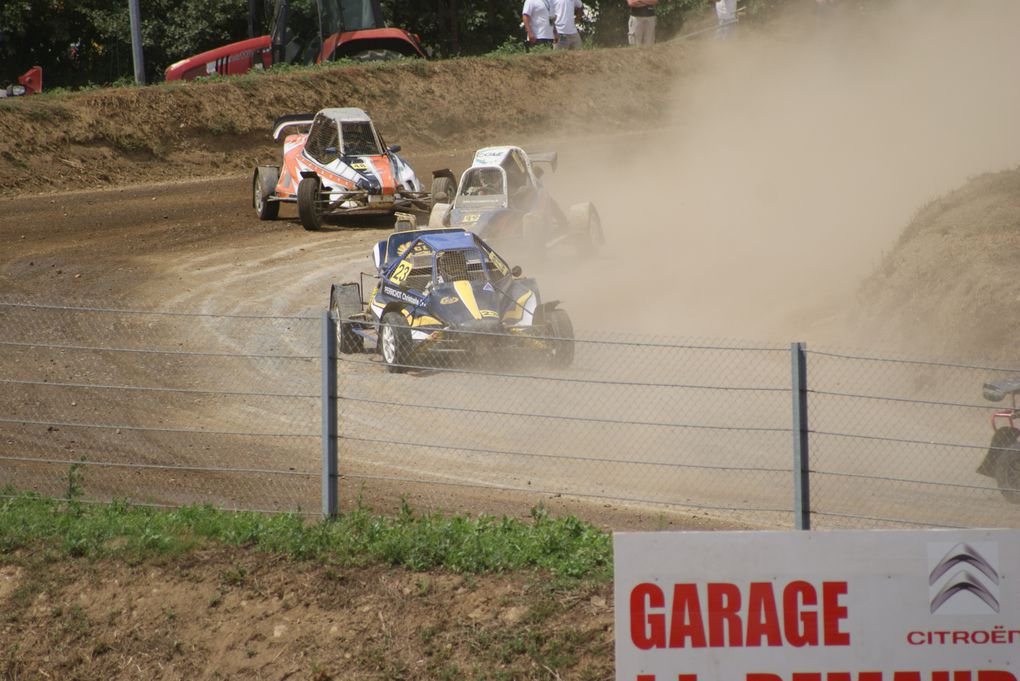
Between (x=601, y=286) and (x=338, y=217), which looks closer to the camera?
(x=601, y=286)

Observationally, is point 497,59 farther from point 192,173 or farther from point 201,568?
point 201,568

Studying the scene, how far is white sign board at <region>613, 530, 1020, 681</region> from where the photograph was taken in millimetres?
5629

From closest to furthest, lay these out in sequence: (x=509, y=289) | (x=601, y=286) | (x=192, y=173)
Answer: (x=509, y=289), (x=601, y=286), (x=192, y=173)

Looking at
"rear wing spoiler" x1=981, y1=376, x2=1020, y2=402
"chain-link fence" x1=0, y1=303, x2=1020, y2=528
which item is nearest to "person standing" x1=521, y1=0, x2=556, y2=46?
"chain-link fence" x1=0, y1=303, x2=1020, y2=528

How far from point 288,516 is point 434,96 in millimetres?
19769

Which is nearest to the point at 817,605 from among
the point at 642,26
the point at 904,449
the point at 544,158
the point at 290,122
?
the point at 904,449

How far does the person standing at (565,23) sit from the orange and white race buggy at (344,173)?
10719 mm

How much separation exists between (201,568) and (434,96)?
66.3 feet

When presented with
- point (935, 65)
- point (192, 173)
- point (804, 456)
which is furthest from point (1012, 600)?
point (935, 65)

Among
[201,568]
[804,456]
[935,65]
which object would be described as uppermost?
[935,65]

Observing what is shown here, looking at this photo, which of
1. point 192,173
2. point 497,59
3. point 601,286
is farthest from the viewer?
point 497,59

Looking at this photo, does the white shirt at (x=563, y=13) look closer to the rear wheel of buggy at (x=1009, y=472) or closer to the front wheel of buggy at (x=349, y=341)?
the front wheel of buggy at (x=349, y=341)

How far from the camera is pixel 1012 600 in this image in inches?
222

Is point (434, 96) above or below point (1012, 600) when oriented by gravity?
above
